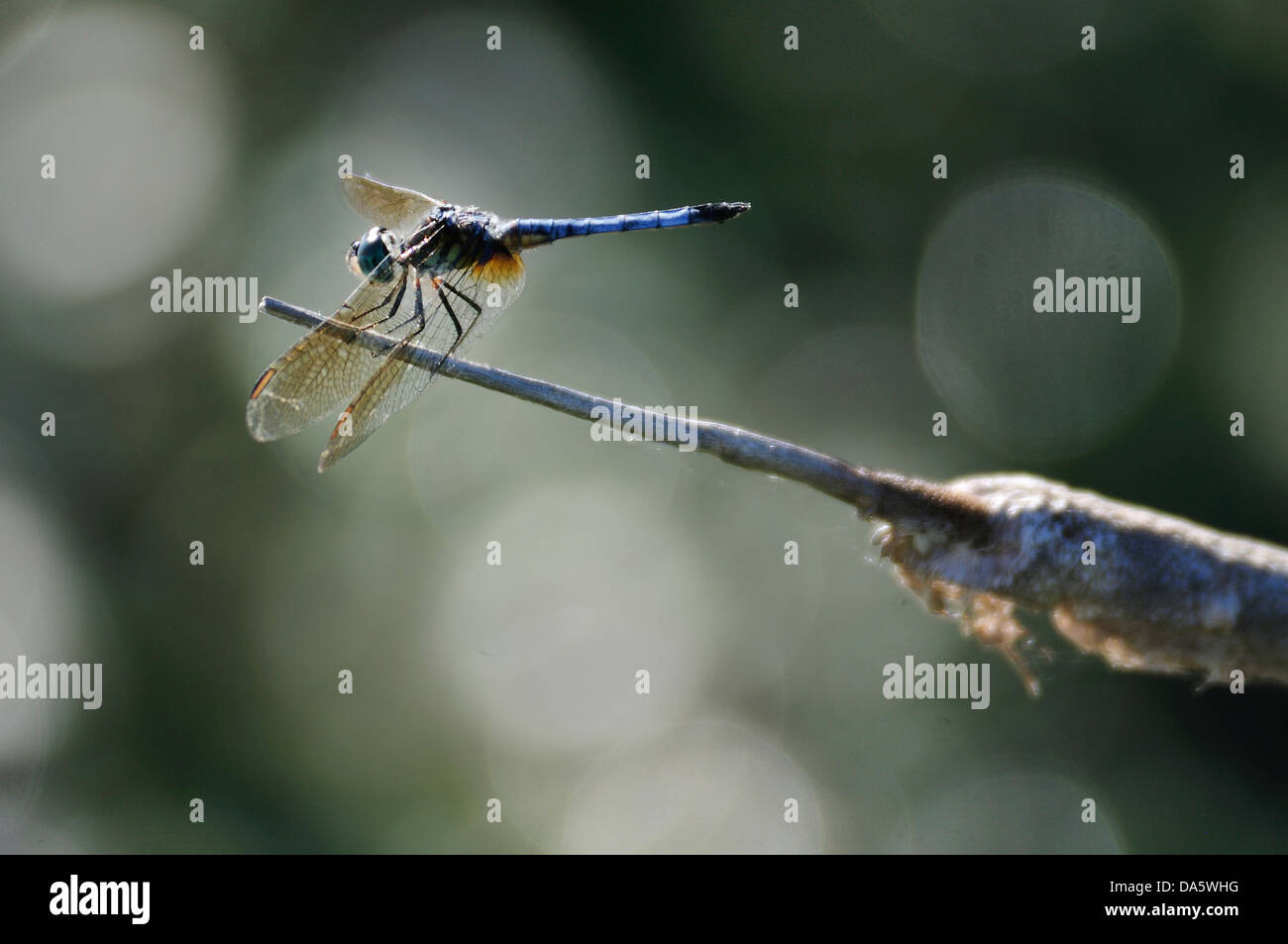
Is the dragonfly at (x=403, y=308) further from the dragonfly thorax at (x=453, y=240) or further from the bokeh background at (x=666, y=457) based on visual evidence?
the bokeh background at (x=666, y=457)

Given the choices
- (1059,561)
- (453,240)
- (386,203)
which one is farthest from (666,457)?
(1059,561)

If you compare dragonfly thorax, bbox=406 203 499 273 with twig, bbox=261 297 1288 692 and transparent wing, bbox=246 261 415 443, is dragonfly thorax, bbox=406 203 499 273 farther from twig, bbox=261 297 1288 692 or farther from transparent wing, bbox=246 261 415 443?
twig, bbox=261 297 1288 692

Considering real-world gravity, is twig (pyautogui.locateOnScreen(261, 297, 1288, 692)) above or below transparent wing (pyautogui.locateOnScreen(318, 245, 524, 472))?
below

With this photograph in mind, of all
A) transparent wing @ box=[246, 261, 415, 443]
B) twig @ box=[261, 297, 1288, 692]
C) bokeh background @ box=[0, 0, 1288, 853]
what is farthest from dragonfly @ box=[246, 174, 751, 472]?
bokeh background @ box=[0, 0, 1288, 853]

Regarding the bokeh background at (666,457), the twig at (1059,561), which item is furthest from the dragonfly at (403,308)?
the bokeh background at (666,457)

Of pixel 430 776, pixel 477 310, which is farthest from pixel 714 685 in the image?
pixel 477 310

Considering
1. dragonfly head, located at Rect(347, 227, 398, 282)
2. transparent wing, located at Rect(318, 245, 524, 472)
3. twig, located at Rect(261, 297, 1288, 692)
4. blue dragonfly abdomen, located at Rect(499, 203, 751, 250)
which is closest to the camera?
twig, located at Rect(261, 297, 1288, 692)
